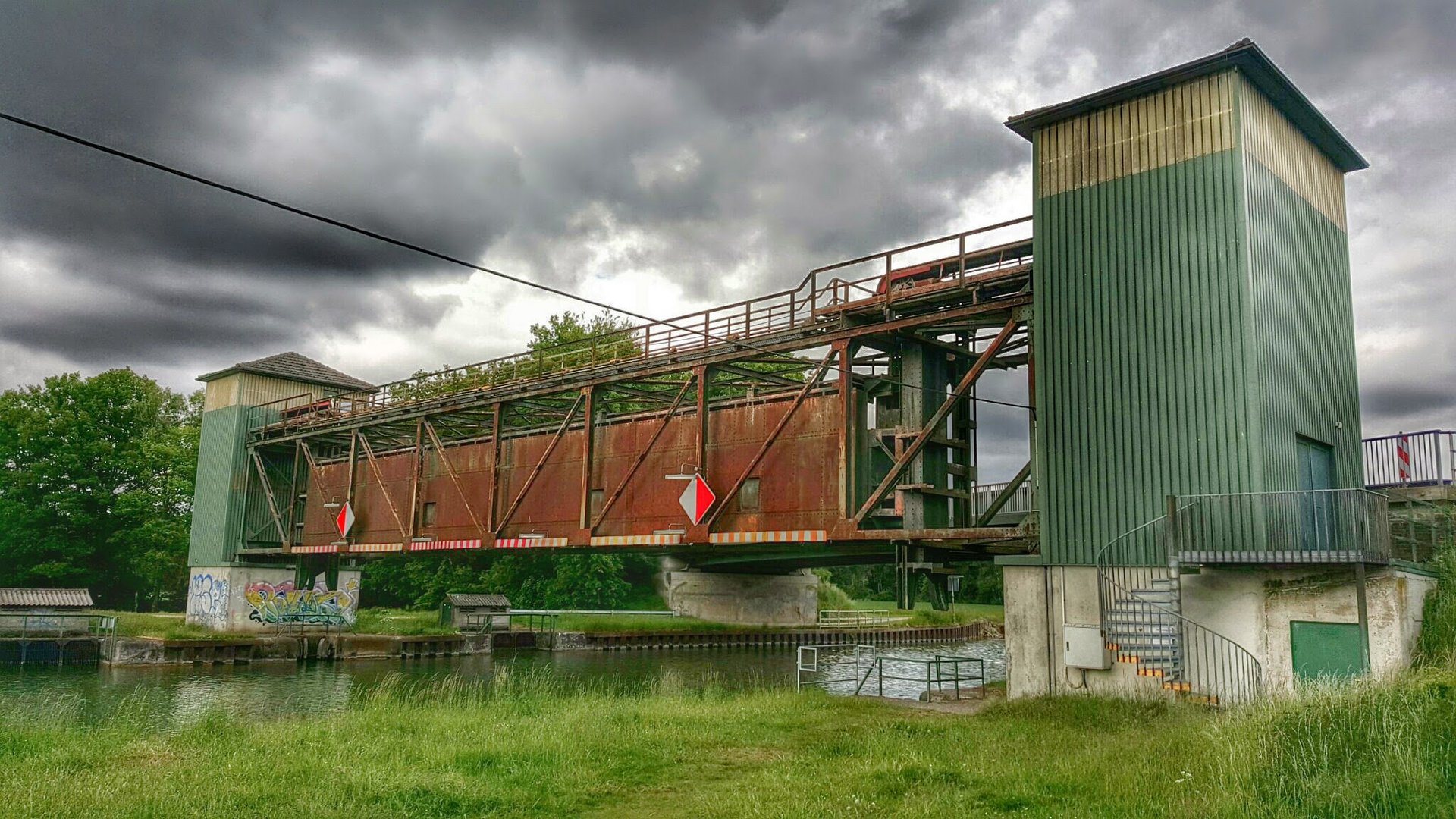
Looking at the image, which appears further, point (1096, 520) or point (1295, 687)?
point (1096, 520)

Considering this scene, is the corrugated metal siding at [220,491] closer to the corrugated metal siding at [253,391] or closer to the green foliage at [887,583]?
the corrugated metal siding at [253,391]

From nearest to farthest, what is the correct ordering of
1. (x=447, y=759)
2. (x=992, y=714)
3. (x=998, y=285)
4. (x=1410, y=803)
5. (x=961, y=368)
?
(x=1410, y=803), (x=447, y=759), (x=992, y=714), (x=998, y=285), (x=961, y=368)

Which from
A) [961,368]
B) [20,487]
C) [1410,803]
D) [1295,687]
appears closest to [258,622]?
[20,487]

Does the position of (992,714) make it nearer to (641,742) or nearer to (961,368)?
(641,742)

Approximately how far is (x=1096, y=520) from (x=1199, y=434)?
2653 mm

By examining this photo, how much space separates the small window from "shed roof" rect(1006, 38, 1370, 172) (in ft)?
38.1

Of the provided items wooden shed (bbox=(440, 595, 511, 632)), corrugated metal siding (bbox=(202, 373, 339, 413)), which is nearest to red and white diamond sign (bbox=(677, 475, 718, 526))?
wooden shed (bbox=(440, 595, 511, 632))

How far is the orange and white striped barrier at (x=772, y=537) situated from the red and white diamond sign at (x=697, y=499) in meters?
0.65

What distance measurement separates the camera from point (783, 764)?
1448 cm

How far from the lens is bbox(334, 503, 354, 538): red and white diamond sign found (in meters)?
42.7

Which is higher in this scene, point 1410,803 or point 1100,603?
point 1100,603

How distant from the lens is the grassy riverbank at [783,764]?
35.6 feet

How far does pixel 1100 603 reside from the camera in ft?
64.4

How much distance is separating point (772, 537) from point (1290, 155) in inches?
601
